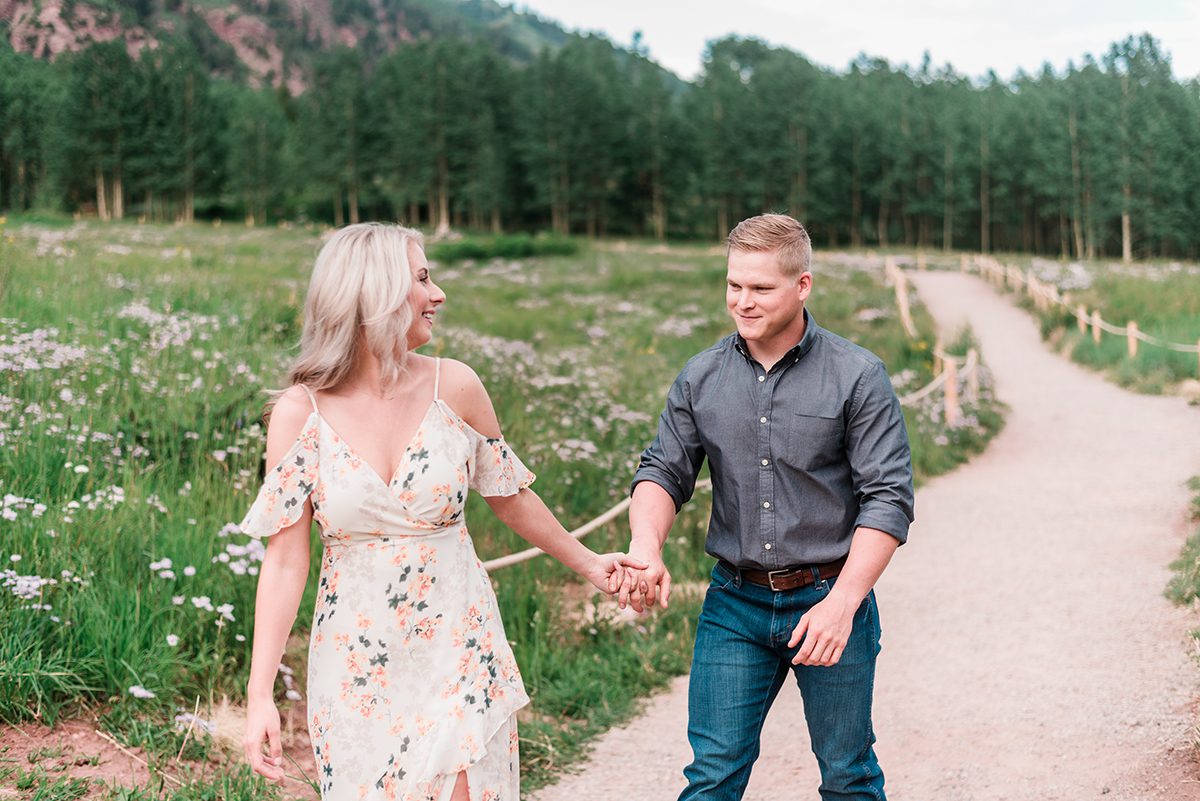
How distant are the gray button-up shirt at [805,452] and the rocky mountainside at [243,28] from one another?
11.0m

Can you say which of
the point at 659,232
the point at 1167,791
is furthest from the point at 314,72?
the point at 1167,791

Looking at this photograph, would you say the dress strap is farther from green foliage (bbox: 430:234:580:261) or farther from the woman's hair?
green foliage (bbox: 430:234:580:261)

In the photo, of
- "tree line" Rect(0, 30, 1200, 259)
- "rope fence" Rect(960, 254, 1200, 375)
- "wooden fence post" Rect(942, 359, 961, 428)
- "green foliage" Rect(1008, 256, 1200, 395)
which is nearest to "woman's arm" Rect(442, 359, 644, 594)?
"wooden fence post" Rect(942, 359, 961, 428)

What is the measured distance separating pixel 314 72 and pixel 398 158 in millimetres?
16355

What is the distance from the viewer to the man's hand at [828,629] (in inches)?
102

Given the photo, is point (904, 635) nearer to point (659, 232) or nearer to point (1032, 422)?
point (1032, 422)

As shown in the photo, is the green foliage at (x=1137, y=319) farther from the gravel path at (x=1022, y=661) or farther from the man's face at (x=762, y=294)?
the man's face at (x=762, y=294)

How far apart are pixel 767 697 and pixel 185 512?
3.47 meters

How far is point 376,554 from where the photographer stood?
2.49 m

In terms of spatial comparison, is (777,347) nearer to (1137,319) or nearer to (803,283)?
(803,283)

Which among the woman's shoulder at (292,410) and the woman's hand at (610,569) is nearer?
the woman's shoulder at (292,410)

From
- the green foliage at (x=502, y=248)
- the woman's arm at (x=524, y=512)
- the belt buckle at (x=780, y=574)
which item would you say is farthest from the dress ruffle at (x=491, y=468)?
the green foliage at (x=502, y=248)

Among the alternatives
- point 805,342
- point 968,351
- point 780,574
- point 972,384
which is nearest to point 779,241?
point 805,342

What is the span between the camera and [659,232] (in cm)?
6456
